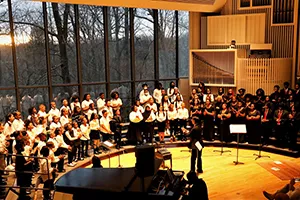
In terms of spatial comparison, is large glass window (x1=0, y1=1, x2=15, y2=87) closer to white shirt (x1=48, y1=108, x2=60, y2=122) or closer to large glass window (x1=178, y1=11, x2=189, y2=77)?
white shirt (x1=48, y1=108, x2=60, y2=122)

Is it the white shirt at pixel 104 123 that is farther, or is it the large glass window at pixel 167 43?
the large glass window at pixel 167 43

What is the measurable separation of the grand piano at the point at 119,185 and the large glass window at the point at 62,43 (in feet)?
17.3

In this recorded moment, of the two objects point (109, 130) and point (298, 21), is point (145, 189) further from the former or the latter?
point (298, 21)

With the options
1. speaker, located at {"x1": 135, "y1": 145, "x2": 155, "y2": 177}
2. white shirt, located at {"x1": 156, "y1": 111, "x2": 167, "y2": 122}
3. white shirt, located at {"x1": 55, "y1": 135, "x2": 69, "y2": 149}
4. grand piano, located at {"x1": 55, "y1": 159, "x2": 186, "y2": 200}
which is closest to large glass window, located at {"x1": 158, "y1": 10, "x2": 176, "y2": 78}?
white shirt, located at {"x1": 156, "y1": 111, "x2": 167, "y2": 122}

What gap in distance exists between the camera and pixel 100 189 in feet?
14.5

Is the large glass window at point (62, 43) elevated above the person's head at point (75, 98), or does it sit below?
above

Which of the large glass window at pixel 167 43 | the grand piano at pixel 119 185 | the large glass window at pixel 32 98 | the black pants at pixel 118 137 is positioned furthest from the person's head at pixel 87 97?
the grand piano at pixel 119 185

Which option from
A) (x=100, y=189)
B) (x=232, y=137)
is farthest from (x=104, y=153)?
(x=100, y=189)

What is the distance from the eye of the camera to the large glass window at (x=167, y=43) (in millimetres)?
11773

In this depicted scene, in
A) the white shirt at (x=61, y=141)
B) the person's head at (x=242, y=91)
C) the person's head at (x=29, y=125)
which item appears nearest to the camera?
the person's head at (x=29, y=125)

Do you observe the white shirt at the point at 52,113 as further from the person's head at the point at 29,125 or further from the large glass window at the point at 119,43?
the large glass window at the point at 119,43

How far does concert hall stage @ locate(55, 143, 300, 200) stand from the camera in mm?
6980

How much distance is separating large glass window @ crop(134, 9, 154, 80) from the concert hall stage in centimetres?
277

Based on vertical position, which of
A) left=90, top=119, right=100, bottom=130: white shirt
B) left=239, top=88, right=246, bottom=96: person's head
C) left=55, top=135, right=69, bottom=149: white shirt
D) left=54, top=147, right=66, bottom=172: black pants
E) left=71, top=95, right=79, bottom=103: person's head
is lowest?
left=54, top=147, right=66, bottom=172: black pants
